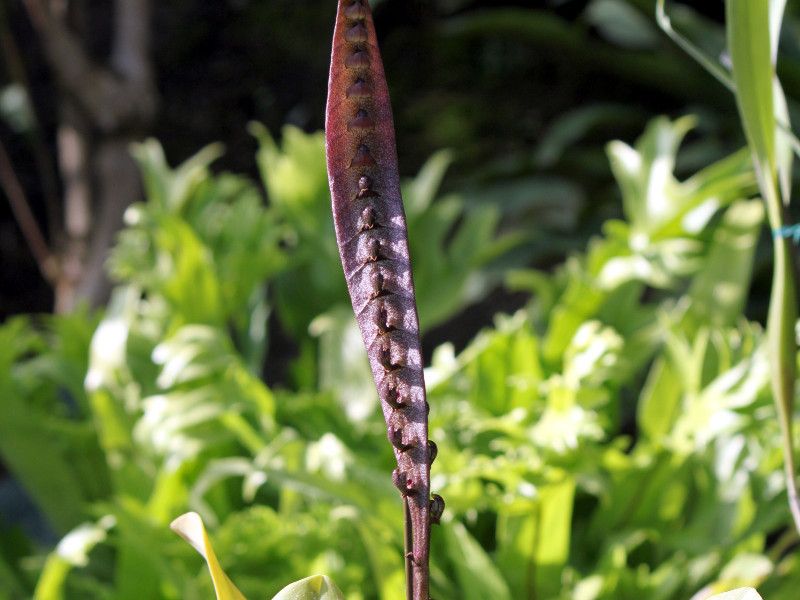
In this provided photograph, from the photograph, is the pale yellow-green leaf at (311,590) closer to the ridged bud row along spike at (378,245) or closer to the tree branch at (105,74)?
the ridged bud row along spike at (378,245)

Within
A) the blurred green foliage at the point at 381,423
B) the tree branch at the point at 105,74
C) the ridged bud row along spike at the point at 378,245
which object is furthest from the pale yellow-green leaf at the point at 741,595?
the tree branch at the point at 105,74

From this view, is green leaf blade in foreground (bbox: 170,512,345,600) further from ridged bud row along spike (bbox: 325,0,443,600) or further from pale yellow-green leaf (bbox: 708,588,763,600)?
pale yellow-green leaf (bbox: 708,588,763,600)

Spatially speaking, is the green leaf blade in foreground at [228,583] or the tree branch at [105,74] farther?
the tree branch at [105,74]

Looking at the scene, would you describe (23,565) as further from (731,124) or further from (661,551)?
(731,124)

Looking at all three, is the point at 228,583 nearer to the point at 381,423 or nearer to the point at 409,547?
the point at 409,547

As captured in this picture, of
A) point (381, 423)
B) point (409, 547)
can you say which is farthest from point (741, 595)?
point (381, 423)
